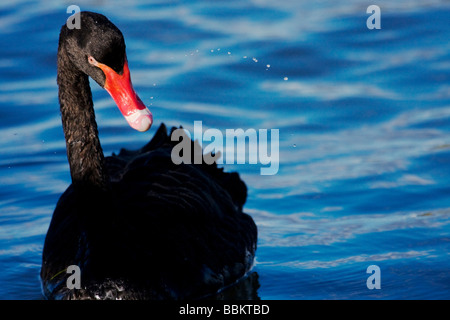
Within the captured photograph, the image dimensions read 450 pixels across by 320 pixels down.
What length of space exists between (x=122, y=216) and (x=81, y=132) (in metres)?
0.55

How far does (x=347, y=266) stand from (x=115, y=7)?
6363 mm

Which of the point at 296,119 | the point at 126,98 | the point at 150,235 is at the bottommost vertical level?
the point at 150,235

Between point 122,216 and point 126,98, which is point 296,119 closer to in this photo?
point 122,216

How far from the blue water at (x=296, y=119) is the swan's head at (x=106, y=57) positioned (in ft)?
5.57

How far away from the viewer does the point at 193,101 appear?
31.1ft

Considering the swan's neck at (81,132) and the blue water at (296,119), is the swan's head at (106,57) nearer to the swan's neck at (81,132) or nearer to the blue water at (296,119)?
the swan's neck at (81,132)

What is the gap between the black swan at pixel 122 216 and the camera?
207 inches

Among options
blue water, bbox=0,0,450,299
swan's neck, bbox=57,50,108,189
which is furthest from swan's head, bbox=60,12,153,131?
blue water, bbox=0,0,450,299

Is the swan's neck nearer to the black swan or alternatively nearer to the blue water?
the black swan

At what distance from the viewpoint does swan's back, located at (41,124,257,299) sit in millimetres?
5547

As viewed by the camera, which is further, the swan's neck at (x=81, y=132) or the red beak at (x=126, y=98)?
the swan's neck at (x=81, y=132)

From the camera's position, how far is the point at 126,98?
16.8ft

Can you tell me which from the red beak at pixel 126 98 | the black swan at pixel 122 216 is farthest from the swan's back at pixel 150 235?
the red beak at pixel 126 98

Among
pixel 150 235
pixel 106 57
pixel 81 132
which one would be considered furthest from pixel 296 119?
pixel 106 57
